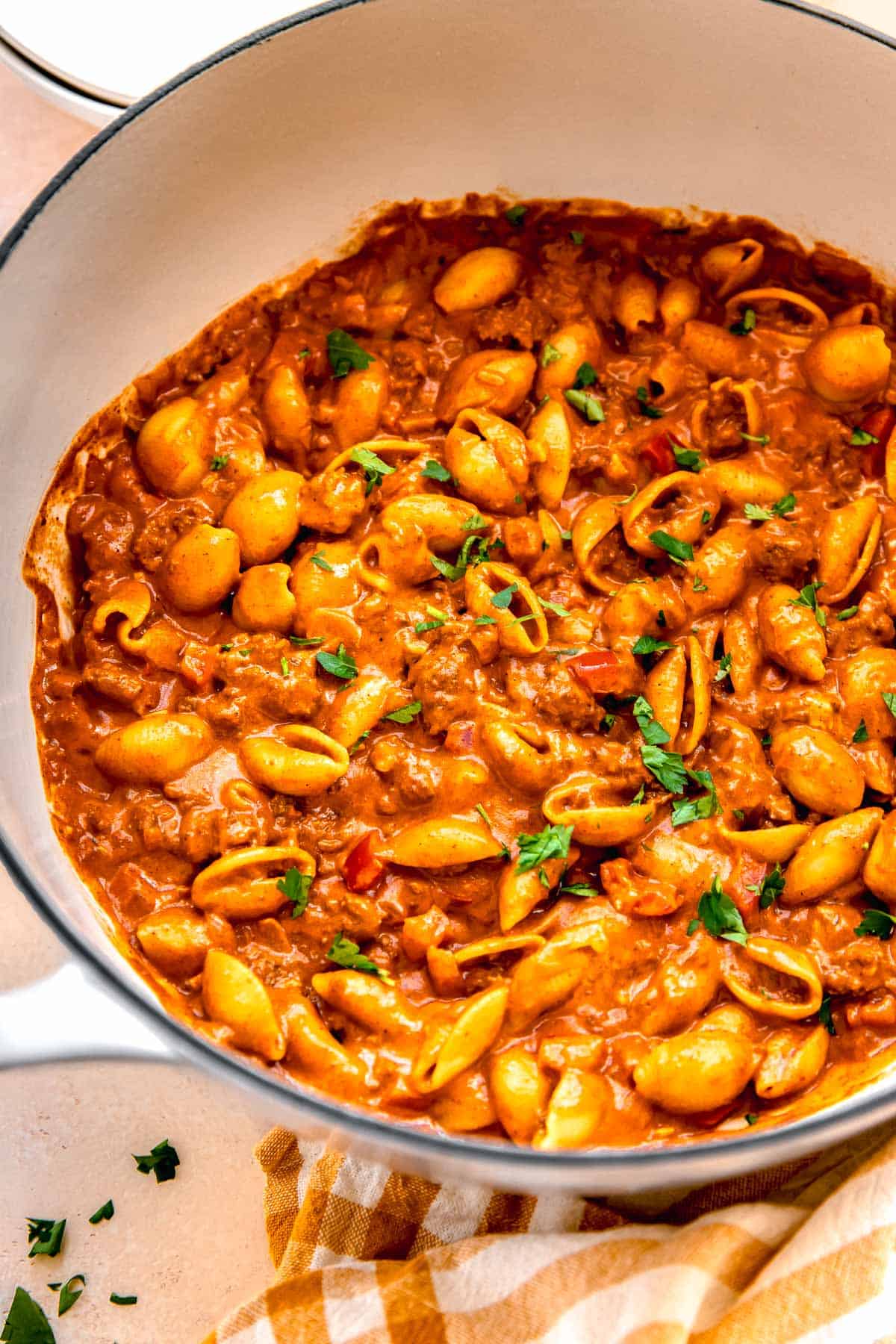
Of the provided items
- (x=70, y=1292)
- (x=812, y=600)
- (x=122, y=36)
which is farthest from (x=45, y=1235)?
(x=122, y=36)

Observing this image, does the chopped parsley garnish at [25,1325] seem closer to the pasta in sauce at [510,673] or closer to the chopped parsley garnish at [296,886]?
the pasta in sauce at [510,673]

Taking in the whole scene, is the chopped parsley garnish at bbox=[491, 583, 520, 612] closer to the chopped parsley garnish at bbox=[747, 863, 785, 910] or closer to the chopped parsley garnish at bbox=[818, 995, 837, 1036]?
the chopped parsley garnish at bbox=[747, 863, 785, 910]

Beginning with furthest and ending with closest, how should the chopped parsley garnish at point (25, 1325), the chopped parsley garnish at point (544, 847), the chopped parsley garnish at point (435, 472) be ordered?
1. the chopped parsley garnish at point (435, 472)
2. the chopped parsley garnish at point (25, 1325)
3. the chopped parsley garnish at point (544, 847)

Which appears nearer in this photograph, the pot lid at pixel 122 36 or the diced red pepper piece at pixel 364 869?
the diced red pepper piece at pixel 364 869

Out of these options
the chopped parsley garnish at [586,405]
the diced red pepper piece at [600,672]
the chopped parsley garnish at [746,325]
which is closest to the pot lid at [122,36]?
the chopped parsley garnish at [586,405]

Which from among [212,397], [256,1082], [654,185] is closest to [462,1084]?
[256,1082]

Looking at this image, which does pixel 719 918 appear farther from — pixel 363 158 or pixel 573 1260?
pixel 363 158

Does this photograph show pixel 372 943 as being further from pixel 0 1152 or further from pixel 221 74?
pixel 221 74
